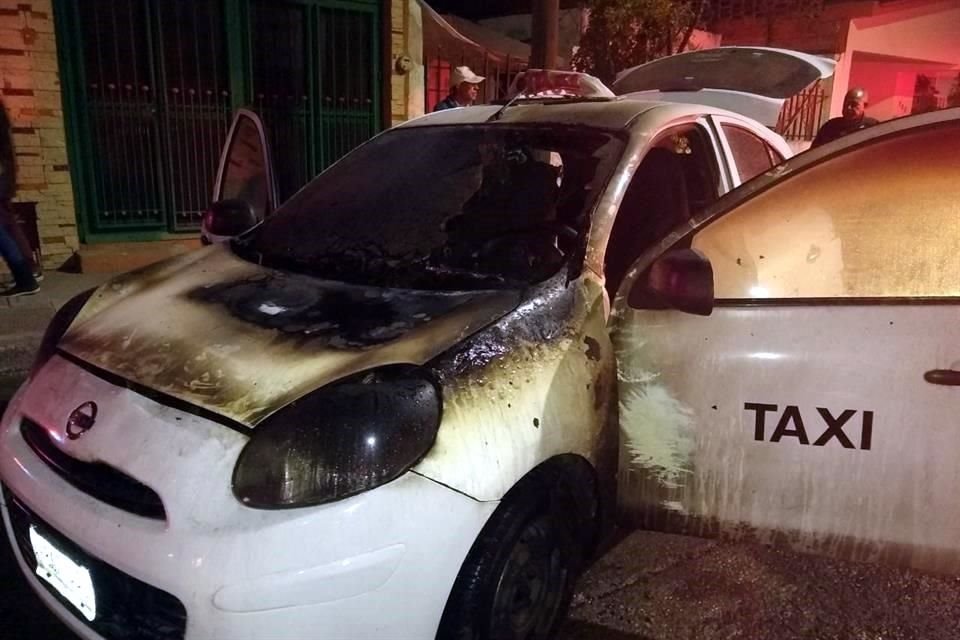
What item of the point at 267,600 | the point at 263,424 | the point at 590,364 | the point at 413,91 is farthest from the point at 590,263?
the point at 413,91

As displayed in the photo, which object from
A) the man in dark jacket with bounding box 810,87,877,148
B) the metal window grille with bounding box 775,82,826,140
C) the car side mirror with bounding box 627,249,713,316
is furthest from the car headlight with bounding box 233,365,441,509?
the metal window grille with bounding box 775,82,826,140

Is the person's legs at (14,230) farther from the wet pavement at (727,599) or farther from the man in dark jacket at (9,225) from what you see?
the wet pavement at (727,599)

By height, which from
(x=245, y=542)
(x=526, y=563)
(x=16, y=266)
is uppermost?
(x=245, y=542)

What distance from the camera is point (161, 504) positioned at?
6.07ft

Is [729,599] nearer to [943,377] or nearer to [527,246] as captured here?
[943,377]

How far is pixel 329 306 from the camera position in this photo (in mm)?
2379

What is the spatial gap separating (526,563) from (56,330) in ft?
5.52

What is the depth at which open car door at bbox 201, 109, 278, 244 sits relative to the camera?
3.54 meters

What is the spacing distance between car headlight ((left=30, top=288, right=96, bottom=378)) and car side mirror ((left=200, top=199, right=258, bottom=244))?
0.83 meters

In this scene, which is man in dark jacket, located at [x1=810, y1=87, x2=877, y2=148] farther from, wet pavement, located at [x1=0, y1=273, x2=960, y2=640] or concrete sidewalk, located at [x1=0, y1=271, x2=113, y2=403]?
concrete sidewalk, located at [x1=0, y1=271, x2=113, y2=403]

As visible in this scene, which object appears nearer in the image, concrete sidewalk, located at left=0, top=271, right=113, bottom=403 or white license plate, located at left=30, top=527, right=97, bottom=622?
white license plate, located at left=30, top=527, right=97, bottom=622

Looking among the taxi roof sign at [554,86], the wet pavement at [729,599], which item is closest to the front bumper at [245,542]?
the wet pavement at [729,599]

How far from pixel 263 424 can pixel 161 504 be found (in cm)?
29

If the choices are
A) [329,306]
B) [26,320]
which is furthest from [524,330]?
[26,320]
